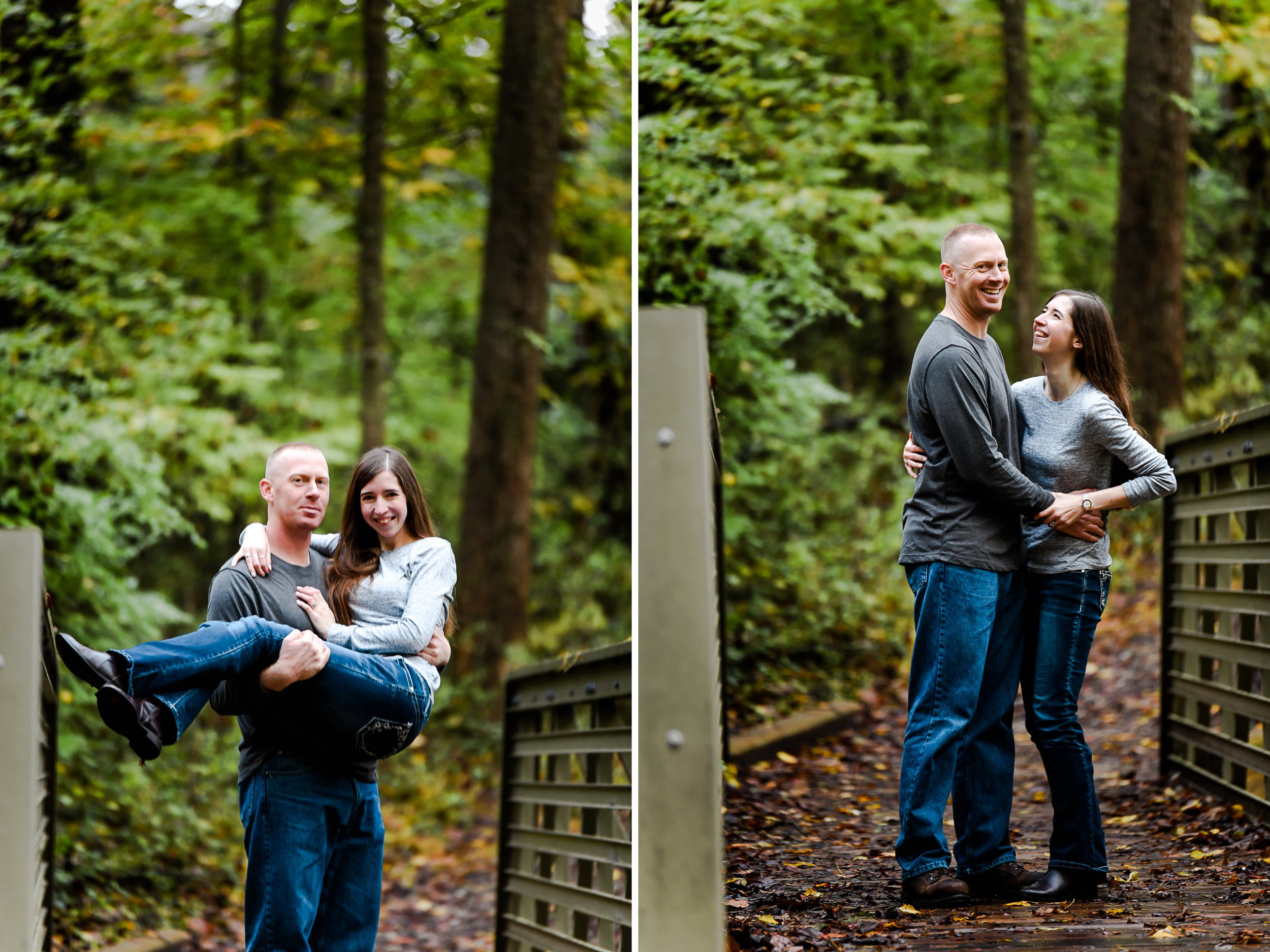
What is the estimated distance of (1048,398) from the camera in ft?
10.9

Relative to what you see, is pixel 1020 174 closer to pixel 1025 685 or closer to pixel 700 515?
pixel 1025 685

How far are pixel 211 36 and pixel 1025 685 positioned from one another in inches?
409

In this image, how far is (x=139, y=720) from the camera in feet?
7.82

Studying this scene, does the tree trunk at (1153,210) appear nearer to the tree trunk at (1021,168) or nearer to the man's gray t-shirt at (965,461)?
the tree trunk at (1021,168)

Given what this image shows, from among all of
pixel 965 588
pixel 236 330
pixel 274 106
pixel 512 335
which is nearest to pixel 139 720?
pixel 965 588

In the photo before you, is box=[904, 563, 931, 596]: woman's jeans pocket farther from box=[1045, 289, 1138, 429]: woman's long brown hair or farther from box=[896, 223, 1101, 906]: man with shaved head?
box=[1045, 289, 1138, 429]: woman's long brown hair

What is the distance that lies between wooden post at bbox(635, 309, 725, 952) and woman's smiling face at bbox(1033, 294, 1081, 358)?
4.22 ft

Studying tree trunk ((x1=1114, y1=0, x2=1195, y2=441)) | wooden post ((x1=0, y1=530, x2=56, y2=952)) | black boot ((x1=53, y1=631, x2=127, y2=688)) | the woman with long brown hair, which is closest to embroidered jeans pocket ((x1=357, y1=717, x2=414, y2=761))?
black boot ((x1=53, y1=631, x2=127, y2=688))

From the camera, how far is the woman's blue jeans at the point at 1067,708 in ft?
10.4

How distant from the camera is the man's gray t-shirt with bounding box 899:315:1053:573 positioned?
3.06m

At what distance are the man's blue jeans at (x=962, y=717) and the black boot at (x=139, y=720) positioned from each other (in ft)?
6.38

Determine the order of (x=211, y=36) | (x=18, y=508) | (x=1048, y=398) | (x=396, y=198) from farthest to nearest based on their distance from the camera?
(x=396, y=198) < (x=211, y=36) < (x=18, y=508) < (x=1048, y=398)

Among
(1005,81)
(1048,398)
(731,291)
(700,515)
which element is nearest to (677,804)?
(700,515)

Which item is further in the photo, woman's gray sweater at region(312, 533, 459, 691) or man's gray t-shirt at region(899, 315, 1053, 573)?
man's gray t-shirt at region(899, 315, 1053, 573)
